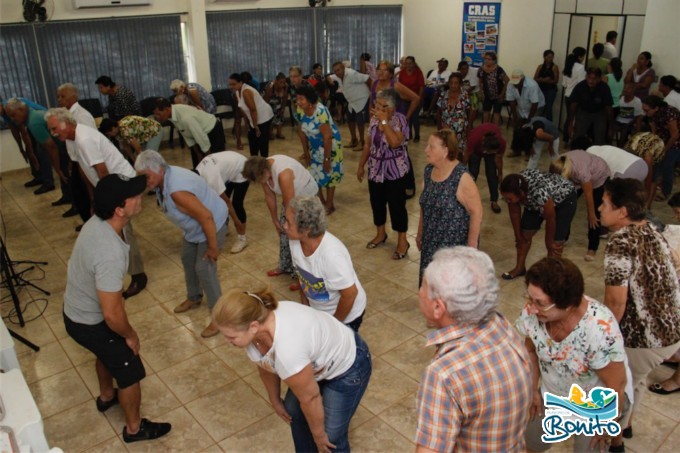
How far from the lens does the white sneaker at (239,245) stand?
5.65 m

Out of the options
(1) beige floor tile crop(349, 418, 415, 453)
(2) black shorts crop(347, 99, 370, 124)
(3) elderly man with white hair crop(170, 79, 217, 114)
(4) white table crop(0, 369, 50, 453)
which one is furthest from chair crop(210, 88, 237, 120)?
(4) white table crop(0, 369, 50, 453)

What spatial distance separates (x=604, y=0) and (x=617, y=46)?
715mm

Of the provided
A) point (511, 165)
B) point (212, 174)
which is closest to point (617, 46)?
point (511, 165)

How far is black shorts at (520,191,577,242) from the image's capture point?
4.53 meters

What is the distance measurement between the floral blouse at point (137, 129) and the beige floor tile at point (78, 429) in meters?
3.63

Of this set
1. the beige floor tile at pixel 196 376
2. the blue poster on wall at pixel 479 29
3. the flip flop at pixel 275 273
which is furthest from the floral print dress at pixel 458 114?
the blue poster on wall at pixel 479 29

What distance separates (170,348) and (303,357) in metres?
2.28

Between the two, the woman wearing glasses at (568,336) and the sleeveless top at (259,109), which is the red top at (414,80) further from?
the woman wearing glasses at (568,336)

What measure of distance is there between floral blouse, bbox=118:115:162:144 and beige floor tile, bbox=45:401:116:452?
3626 mm

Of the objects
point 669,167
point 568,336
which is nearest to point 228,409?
point 568,336

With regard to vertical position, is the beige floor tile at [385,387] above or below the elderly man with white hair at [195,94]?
below

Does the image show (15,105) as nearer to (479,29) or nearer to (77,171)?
(77,171)

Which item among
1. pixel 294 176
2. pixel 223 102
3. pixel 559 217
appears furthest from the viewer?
pixel 223 102

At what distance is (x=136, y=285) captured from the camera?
194 inches
